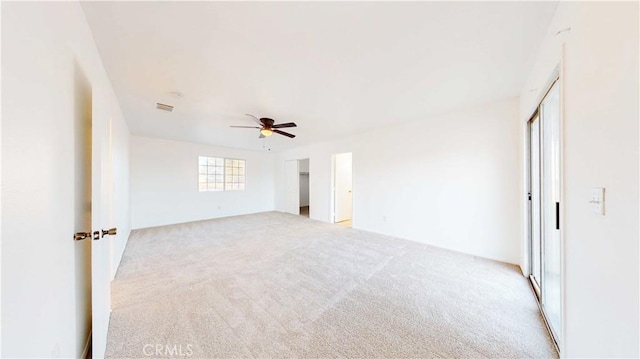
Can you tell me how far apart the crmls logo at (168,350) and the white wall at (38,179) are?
36 centimetres

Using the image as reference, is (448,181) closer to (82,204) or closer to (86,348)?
(82,204)

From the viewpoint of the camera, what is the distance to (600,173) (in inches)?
37.2

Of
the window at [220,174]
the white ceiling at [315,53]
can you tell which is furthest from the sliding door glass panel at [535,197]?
the window at [220,174]

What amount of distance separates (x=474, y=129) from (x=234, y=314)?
3.84 m

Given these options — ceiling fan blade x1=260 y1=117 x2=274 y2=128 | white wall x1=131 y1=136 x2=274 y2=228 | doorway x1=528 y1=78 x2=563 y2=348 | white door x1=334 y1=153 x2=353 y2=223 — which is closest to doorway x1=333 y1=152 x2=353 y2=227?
white door x1=334 y1=153 x2=353 y2=223

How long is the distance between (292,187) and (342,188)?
195 cm

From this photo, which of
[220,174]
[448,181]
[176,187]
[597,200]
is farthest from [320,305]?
[220,174]

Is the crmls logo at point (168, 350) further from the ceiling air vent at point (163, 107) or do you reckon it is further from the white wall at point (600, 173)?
the ceiling air vent at point (163, 107)

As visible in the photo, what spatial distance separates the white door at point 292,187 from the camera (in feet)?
23.1

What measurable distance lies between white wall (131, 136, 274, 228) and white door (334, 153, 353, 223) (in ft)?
9.52

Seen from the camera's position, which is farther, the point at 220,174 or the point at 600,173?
the point at 220,174

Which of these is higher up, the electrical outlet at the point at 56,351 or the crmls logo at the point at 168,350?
→ the electrical outlet at the point at 56,351

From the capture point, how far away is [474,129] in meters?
3.21

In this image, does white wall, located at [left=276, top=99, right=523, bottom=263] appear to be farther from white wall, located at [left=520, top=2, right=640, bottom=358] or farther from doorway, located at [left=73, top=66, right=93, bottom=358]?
doorway, located at [left=73, top=66, right=93, bottom=358]
